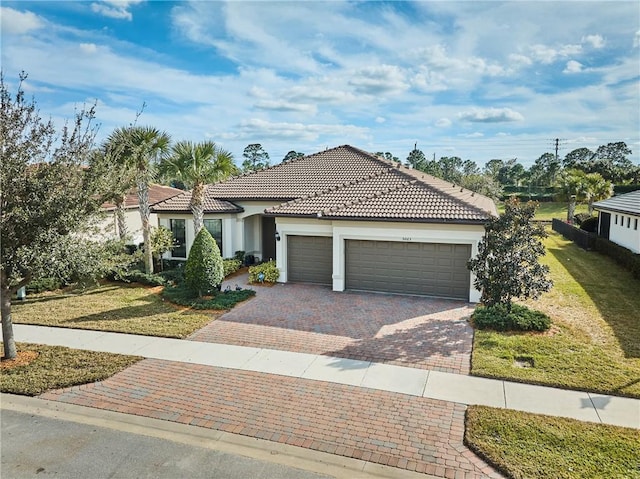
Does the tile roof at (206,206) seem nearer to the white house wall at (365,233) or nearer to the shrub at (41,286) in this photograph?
the white house wall at (365,233)

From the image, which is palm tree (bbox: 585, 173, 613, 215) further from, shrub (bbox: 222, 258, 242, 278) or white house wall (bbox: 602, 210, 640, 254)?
shrub (bbox: 222, 258, 242, 278)

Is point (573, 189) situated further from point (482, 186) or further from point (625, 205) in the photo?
point (482, 186)

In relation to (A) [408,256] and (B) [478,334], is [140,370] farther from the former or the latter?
(A) [408,256]

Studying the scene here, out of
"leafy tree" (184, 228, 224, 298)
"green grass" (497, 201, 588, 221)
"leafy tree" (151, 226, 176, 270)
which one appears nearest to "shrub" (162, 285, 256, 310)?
"leafy tree" (184, 228, 224, 298)

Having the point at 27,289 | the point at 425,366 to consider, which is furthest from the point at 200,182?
the point at 425,366

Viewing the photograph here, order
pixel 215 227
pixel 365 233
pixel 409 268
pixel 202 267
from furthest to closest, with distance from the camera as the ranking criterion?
pixel 215 227 → pixel 365 233 → pixel 409 268 → pixel 202 267

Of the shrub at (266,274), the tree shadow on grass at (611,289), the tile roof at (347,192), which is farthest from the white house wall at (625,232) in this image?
the shrub at (266,274)

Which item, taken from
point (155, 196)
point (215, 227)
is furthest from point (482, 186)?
point (215, 227)
